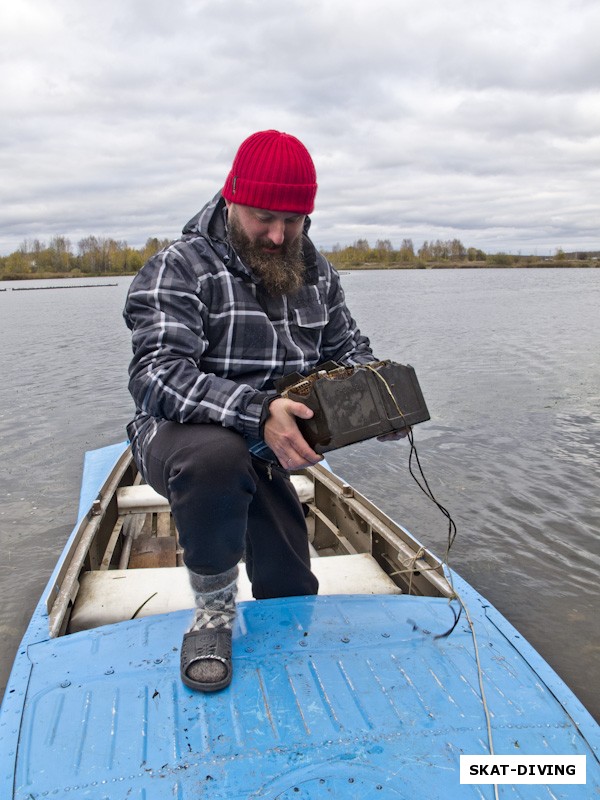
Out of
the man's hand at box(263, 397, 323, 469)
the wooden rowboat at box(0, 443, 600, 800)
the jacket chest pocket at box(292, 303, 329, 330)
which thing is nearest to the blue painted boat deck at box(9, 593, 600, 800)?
the wooden rowboat at box(0, 443, 600, 800)

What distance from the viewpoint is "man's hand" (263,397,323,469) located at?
7.88ft

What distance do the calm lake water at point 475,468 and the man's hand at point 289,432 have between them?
375 centimetres

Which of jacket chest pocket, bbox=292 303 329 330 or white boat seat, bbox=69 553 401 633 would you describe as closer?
jacket chest pocket, bbox=292 303 329 330

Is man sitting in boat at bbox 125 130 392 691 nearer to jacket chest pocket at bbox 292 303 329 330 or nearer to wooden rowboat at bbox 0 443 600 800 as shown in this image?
jacket chest pocket at bbox 292 303 329 330

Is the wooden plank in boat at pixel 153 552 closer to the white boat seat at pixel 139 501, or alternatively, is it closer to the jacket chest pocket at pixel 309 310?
the white boat seat at pixel 139 501

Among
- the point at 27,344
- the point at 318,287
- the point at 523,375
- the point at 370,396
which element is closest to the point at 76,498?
the point at 318,287

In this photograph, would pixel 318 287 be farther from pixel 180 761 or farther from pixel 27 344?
pixel 27 344

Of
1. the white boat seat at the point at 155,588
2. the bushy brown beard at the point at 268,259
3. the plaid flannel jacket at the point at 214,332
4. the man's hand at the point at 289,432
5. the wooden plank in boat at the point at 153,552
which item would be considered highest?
the bushy brown beard at the point at 268,259

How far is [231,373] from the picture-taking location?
288 centimetres

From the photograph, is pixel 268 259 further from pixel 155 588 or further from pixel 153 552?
pixel 153 552

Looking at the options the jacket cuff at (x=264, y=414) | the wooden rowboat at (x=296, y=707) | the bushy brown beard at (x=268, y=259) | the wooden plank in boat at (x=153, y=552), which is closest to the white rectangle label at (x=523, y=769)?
the wooden rowboat at (x=296, y=707)

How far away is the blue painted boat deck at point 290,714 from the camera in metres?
2.15

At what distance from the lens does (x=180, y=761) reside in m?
2.20

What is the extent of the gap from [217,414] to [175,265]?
28.3 inches
